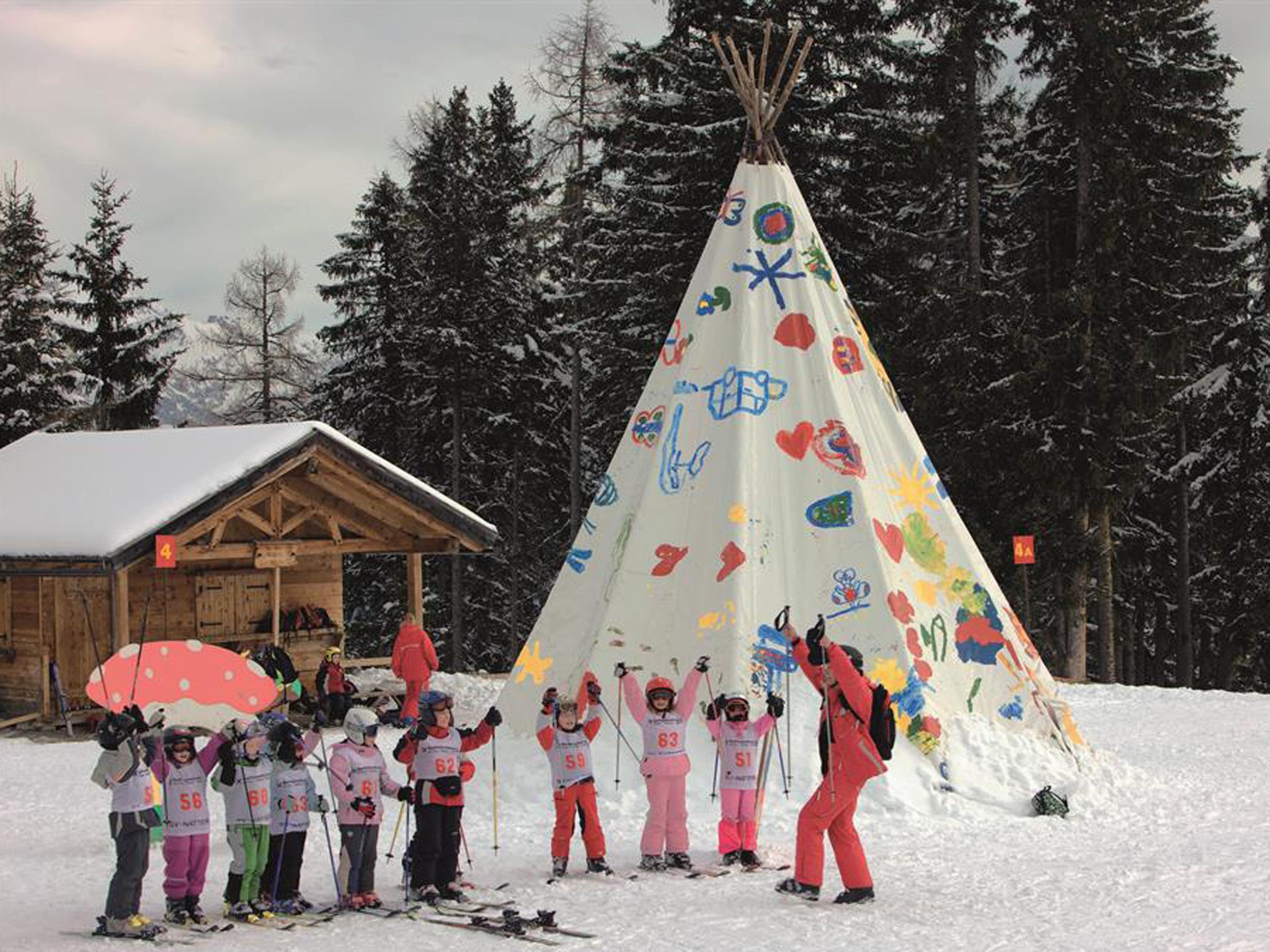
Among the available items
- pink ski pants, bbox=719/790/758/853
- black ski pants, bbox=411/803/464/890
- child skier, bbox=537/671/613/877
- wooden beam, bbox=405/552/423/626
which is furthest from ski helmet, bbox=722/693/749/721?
wooden beam, bbox=405/552/423/626

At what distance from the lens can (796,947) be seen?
22.0 ft

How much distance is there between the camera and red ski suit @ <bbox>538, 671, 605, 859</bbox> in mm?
8586

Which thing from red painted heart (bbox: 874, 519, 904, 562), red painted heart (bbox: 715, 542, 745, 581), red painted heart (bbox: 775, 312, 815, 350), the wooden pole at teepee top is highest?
the wooden pole at teepee top

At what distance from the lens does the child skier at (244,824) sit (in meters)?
7.68

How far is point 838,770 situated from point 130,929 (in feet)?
13.3

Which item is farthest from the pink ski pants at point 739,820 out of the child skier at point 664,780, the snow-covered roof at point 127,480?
the snow-covered roof at point 127,480

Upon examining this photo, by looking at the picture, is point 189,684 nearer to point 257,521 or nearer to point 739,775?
point 739,775

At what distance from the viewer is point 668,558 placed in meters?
11.6

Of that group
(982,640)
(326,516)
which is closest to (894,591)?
(982,640)

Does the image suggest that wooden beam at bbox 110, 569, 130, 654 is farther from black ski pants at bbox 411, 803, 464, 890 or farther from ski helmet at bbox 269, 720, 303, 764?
black ski pants at bbox 411, 803, 464, 890

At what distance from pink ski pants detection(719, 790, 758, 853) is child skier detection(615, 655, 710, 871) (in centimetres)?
27

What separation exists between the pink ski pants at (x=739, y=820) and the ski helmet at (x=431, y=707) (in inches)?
77.2

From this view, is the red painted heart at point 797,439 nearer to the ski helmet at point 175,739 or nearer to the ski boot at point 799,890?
the ski boot at point 799,890

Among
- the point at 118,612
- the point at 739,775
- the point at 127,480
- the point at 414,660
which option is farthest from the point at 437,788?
the point at 127,480
